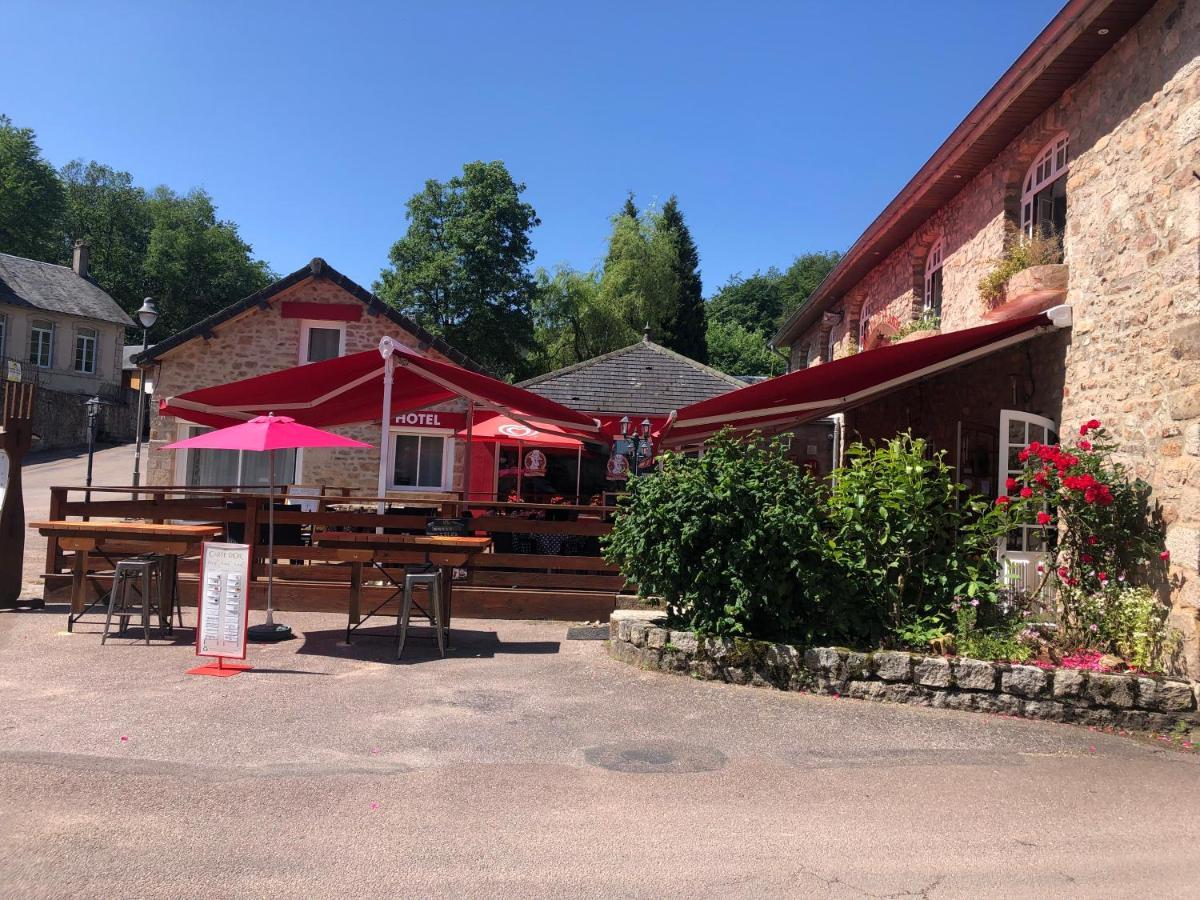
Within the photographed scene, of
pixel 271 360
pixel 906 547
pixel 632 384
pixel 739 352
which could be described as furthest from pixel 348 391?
pixel 739 352

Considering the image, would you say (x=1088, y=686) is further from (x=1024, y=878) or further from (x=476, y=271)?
(x=476, y=271)

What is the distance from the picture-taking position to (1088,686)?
5918 millimetres

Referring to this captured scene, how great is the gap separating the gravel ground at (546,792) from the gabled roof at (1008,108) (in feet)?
17.9

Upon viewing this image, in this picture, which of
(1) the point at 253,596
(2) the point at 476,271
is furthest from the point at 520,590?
(2) the point at 476,271

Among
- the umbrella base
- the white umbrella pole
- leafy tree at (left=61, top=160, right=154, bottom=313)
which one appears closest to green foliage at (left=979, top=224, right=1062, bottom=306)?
the white umbrella pole

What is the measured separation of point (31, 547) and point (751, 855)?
14394mm

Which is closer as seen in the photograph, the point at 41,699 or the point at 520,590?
the point at 41,699

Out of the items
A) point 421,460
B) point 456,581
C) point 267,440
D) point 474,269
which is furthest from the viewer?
point 474,269

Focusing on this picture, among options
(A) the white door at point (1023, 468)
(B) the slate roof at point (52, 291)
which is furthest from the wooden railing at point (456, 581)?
(B) the slate roof at point (52, 291)

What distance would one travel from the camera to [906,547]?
6832 millimetres

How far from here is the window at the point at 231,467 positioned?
17203mm

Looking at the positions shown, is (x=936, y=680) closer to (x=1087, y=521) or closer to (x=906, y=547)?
(x=906, y=547)

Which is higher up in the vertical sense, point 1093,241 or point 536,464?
point 1093,241

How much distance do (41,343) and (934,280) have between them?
40.1 m
